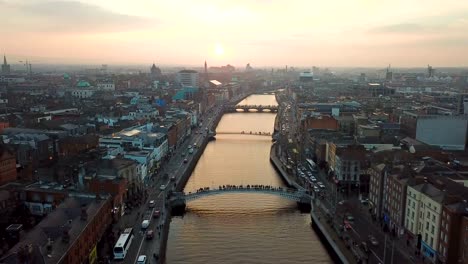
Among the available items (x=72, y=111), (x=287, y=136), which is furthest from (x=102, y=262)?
(x=72, y=111)

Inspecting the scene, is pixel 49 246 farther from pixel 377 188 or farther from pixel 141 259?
pixel 377 188

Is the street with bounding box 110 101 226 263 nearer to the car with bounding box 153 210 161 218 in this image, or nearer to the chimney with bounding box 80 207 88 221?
the car with bounding box 153 210 161 218

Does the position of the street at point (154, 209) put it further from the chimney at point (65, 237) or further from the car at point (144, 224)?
the chimney at point (65, 237)

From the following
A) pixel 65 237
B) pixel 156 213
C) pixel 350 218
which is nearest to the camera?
pixel 65 237

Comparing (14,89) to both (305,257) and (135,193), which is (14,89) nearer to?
(135,193)

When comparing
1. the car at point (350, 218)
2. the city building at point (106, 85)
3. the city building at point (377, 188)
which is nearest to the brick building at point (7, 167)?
the car at point (350, 218)

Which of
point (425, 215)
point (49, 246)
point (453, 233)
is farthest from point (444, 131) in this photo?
point (49, 246)
